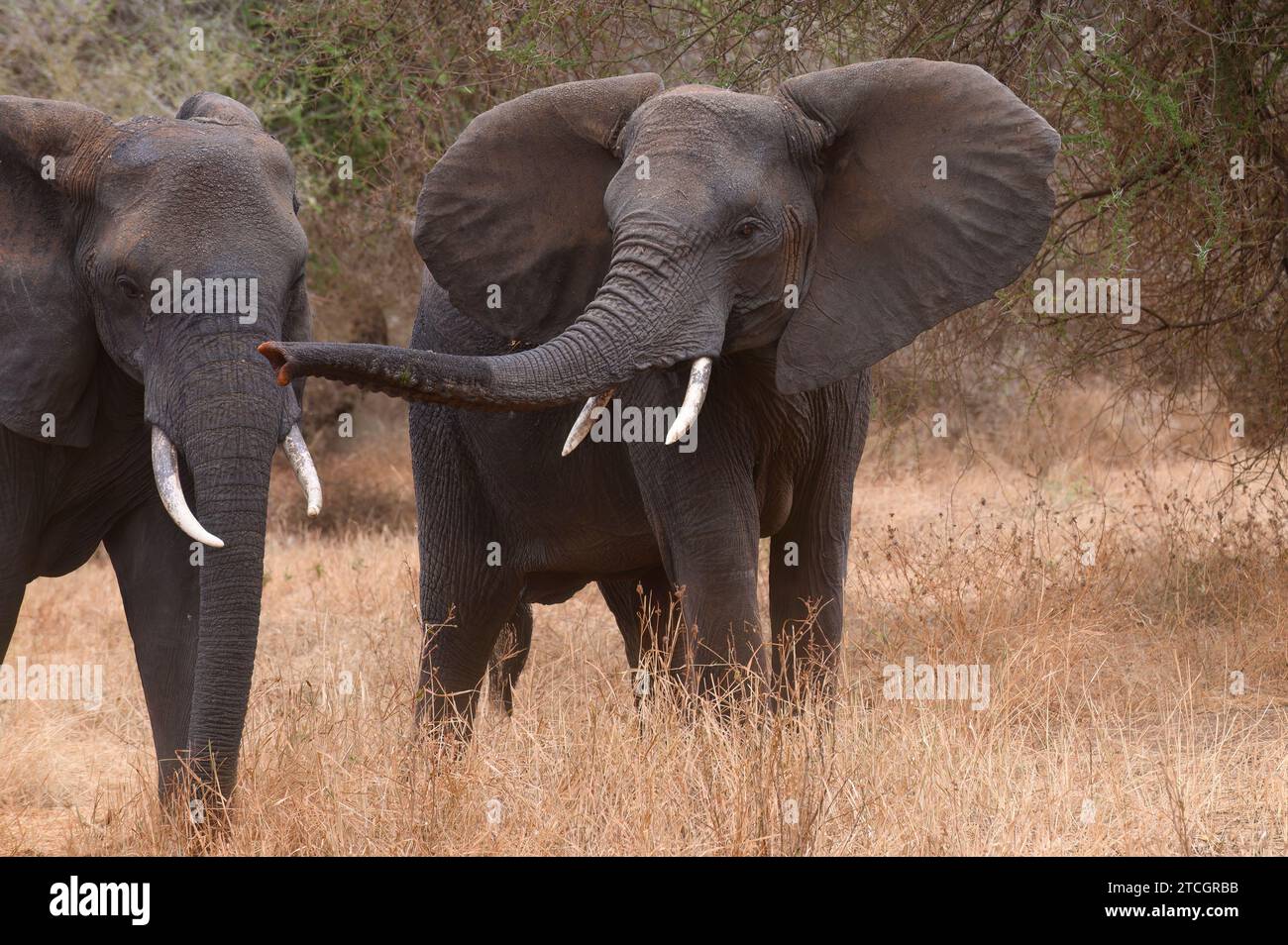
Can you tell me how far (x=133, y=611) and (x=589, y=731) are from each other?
150cm

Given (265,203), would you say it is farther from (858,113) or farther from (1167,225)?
(1167,225)

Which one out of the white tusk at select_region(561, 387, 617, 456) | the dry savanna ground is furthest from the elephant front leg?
the white tusk at select_region(561, 387, 617, 456)

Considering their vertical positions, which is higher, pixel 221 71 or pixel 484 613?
pixel 221 71

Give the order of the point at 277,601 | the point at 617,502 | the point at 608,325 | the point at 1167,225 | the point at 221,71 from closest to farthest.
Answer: the point at 608,325 → the point at 617,502 → the point at 1167,225 → the point at 277,601 → the point at 221,71

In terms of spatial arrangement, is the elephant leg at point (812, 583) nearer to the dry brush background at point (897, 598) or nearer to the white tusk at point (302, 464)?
the dry brush background at point (897, 598)

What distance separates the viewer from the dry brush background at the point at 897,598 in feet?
15.1

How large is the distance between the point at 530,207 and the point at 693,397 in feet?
3.73

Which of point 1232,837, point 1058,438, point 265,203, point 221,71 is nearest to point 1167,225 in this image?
point 1232,837

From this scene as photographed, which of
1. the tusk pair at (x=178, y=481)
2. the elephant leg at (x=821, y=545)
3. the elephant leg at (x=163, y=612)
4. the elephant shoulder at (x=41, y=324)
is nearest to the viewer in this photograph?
the tusk pair at (x=178, y=481)

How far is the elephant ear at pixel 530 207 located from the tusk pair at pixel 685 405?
0.65 metres

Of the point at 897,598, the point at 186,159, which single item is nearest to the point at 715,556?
the point at 186,159

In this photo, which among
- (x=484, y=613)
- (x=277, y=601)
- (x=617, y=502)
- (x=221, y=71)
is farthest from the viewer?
(x=221, y=71)

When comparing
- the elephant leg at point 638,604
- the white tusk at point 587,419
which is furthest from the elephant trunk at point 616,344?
the elephant leg at point 638,604

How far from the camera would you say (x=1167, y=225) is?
7863 millimetres
